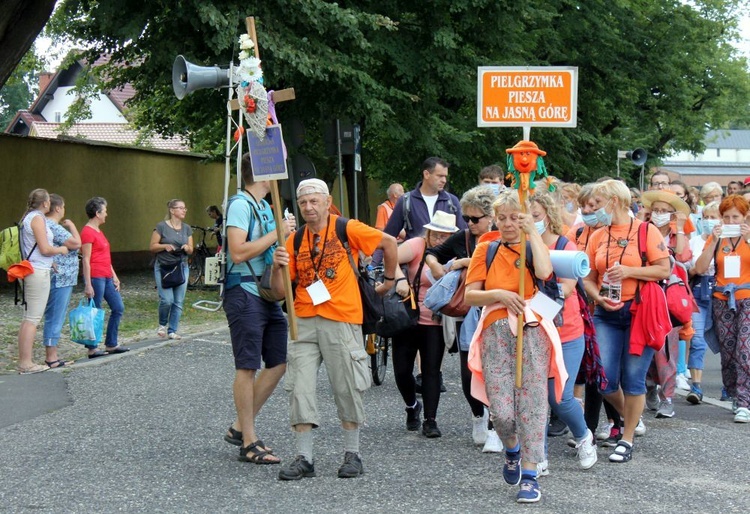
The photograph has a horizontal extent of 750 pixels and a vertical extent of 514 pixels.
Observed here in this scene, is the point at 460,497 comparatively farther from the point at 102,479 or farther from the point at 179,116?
the point at 179,116

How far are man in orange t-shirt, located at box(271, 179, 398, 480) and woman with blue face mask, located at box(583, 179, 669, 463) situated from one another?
1.56 m

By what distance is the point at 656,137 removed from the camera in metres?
45.8

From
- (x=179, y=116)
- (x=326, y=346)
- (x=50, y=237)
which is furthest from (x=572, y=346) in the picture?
(x=179, y=116)

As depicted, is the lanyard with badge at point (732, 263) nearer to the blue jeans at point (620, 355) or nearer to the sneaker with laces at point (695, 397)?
→ the sneaker with laces at point (695, 397)

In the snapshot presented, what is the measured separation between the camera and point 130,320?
16109 millimetres

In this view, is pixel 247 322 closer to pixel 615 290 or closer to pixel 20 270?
pixel 615 290

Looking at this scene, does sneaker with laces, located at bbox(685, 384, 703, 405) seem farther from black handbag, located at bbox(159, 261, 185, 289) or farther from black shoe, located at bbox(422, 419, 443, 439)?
black handbag, located at bbox(159, 261, 185, 289)

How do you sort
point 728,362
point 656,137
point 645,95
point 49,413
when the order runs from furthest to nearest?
point 656,137
point 645,95
point 728,362
point 49,413

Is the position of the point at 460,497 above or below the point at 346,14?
below

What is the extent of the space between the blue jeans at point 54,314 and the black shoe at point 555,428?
5.39m

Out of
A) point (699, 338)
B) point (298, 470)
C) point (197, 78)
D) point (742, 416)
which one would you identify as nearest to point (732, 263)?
point (699, 338)

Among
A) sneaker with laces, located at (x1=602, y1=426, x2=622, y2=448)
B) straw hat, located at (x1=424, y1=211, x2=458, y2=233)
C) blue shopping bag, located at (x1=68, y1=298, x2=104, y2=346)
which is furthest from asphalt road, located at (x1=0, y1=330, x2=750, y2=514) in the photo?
blue shopping bag, located at (x1=68, y1=298, x2=104, y2=346)

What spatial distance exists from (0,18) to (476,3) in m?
8.70

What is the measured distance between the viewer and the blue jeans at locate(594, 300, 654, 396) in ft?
23.8
